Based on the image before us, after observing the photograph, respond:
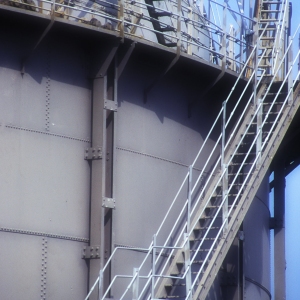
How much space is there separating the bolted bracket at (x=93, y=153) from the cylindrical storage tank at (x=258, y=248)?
4474mm

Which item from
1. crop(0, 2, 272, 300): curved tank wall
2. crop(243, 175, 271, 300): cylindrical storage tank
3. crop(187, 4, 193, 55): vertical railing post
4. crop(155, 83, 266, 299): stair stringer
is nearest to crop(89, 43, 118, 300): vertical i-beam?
crop(0, 2, 272, 300): curved tank wall

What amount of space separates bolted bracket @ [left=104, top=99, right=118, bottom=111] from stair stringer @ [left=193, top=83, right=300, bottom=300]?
2.64 metres

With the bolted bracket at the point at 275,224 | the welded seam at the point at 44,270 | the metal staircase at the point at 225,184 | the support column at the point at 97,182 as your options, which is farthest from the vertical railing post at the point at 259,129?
the bolted bracket at the point at 275,224

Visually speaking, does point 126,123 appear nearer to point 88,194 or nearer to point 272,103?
point 88,194

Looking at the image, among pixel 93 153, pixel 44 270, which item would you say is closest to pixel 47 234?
pixel 44 270

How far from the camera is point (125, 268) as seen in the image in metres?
14.0

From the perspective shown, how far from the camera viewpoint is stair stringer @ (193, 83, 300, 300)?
44.5 feet

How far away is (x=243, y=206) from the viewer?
47.6 feet

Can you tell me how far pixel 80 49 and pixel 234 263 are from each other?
5.22 meters

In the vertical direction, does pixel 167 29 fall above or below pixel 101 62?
above

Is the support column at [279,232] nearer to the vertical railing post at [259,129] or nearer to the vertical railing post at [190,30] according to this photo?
the vertical railing post at [259,129]

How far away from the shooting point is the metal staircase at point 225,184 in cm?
1371

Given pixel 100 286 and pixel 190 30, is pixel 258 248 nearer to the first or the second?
pixel 190 30

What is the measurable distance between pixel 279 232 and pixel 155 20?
762 cm
